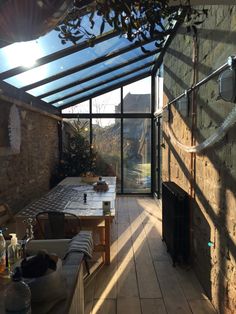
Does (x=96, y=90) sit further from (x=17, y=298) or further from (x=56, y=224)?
(x=17, y=298)

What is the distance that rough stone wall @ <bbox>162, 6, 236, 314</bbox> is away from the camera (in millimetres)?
2320

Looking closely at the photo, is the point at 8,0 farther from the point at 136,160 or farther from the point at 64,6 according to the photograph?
the point at 136,160

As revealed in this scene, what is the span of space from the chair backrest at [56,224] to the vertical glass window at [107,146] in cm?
446

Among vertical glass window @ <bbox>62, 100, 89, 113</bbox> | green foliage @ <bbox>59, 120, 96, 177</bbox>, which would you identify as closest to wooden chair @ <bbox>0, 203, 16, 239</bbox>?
green foliage @ <bbox>59, 120, 96, 177</bbox>

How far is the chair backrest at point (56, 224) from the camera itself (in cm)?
296

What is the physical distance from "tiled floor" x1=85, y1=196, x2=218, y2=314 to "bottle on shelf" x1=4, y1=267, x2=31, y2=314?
1817 millimetres

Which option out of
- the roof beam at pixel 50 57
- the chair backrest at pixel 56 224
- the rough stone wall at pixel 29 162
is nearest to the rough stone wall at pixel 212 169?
the roof beam at pixel 50 57

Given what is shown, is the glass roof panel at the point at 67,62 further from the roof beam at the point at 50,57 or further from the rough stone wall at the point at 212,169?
the rough stone wall at the point at 212,169

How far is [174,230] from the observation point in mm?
3543

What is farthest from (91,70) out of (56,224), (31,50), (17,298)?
(17,298)

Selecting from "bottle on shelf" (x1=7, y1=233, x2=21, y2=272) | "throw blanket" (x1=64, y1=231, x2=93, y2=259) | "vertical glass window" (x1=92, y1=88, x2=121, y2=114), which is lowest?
"throw blanket" (x1=64, y1=231, x2=93, y2=259)

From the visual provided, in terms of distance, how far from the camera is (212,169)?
9.08 feet

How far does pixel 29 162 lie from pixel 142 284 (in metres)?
2.81

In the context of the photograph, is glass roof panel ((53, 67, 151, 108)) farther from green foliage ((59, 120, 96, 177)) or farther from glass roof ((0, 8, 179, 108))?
green foliage ((59, 120, 96, 177))
